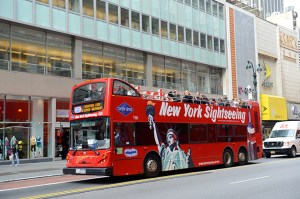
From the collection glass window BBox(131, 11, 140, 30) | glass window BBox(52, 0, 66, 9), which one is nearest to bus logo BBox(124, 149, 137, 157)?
glass window BBox(52, 0, 66, 9)

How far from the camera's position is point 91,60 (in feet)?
96.4

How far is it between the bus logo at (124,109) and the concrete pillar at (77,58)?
14342 mm

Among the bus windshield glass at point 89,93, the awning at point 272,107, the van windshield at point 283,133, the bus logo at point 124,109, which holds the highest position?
the awning at point 272,107

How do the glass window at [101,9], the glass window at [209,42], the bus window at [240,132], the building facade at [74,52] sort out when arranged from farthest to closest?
Answer: 1. the glass window at [209,42]
2. the glass window at [101,9]
3. the building facade at [74,52]
4. the bus window at [240,132]

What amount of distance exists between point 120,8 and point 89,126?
18735 millimetres

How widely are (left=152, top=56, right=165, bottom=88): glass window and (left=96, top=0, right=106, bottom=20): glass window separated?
6.78m

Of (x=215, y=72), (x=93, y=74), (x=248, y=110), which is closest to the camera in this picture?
A: (x=248, y=110)

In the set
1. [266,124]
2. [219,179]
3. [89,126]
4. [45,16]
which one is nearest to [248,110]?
[219,179]

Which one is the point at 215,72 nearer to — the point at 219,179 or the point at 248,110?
the point at 248,110

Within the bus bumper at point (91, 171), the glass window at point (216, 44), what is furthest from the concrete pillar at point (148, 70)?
the bus bumper at point (91, 171)

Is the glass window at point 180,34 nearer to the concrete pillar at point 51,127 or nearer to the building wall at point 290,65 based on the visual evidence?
the concrete pillar at point 51,127

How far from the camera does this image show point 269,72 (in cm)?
5100

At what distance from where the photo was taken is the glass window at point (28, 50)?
24914mm

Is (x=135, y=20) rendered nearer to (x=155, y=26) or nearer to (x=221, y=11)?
(x=155, y=26)
